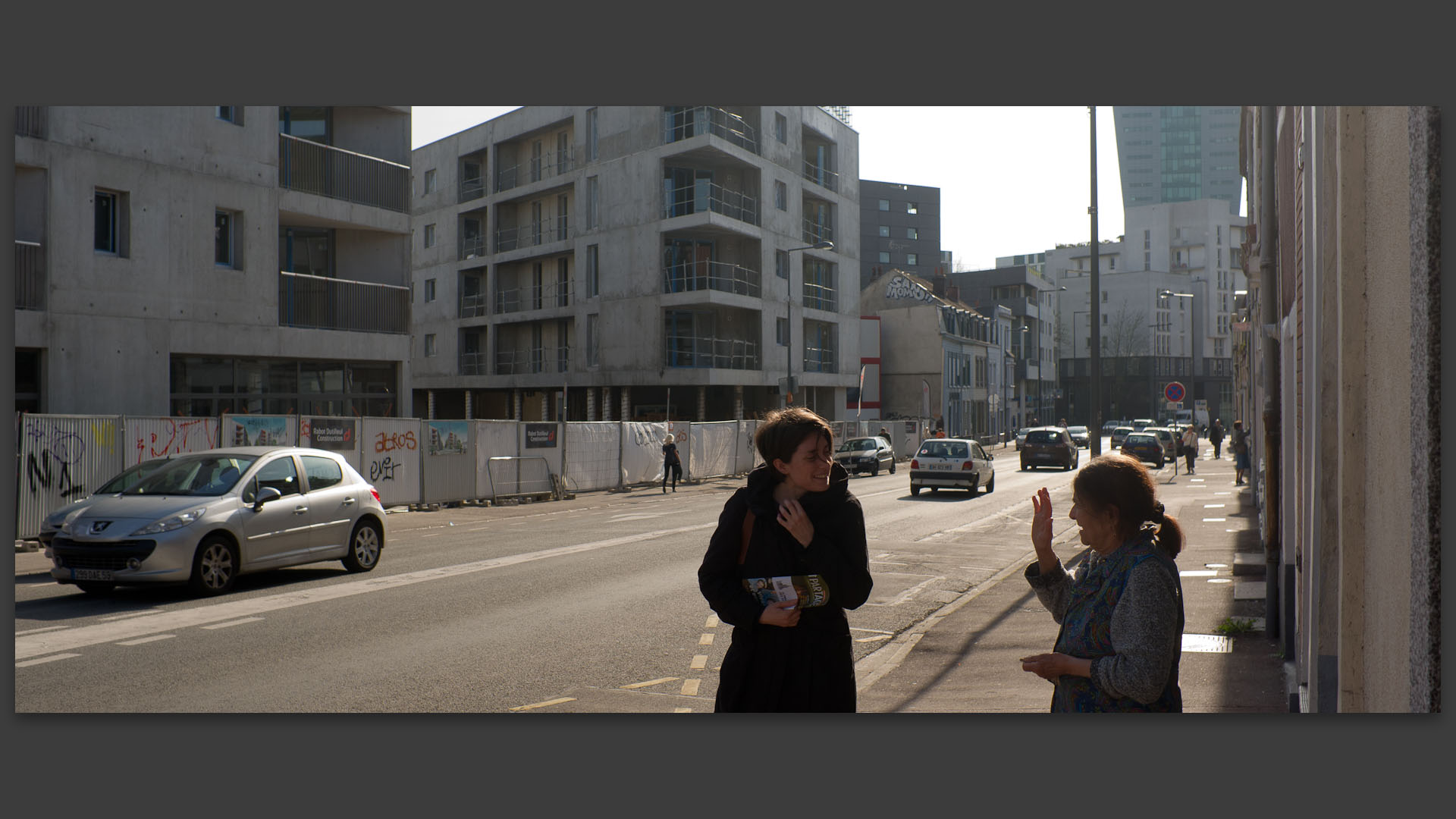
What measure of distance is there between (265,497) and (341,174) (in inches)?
536

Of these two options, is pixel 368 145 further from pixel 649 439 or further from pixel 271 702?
pixel 271 702

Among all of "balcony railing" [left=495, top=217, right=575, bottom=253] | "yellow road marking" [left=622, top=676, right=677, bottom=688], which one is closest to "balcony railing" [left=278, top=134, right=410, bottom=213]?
"yellow road marking" [left=622, top=676, right=677, bottom=688]

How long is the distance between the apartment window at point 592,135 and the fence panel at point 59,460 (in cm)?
2948

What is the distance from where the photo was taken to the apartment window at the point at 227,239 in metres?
19.5

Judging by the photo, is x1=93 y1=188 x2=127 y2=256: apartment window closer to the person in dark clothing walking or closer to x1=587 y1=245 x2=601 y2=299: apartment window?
the person in dark clothing walking

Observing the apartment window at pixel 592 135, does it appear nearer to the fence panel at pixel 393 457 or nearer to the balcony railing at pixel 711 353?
the balcony railing at pixel 711 353

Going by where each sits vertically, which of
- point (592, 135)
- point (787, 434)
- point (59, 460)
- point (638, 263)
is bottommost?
point (59, 460)

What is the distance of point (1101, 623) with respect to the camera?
3211 mm

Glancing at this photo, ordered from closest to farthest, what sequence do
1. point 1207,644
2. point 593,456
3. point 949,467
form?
point 1207,644 → point 949,467 → point 593,456

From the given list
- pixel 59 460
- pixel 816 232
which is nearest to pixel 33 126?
pixel 59 460

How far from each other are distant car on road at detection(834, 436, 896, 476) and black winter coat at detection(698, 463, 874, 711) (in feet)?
103

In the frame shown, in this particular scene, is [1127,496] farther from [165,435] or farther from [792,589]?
[165,435]

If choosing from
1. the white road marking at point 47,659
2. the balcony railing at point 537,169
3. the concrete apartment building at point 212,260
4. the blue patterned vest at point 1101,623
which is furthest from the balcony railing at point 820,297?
the blue patterned vest at point 1101,623
